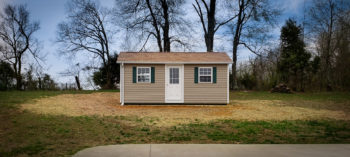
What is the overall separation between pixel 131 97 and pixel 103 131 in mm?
6530

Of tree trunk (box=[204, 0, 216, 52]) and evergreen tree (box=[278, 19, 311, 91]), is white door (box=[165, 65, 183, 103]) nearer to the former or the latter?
tree trunk (box=[204, 0, 216, 52])

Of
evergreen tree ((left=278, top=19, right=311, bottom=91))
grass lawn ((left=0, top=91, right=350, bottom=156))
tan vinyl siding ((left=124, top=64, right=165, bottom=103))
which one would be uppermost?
evergreen tree ((left=278, top=19, right=311, bottom=91))

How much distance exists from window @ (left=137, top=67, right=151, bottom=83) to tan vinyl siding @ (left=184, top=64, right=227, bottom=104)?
7.06 ft

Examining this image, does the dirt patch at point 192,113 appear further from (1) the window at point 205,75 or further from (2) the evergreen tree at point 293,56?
(2) the evergreen tree at point 293,56

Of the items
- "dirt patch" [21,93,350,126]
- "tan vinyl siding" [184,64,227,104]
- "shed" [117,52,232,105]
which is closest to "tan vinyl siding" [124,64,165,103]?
"shed" [117,52,232,105]

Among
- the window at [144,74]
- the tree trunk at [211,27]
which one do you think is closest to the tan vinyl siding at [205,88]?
the window at [144,74]

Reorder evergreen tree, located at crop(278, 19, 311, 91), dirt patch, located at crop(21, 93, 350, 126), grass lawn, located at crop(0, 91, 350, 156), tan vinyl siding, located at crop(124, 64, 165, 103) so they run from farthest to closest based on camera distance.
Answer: evergreen tree, located at crop(278, 19, 311, 91) → tan vinyl siding, located at crop(124, 64, 165, 103) → dirt patch, located at crop(21, 93, 350, 126) → grass lawn, located at crop(0, 91, 350, 156)

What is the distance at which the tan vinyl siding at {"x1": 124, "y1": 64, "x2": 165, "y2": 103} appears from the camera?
42.2 ft

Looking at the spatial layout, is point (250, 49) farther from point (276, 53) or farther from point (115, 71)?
point (115, 71)

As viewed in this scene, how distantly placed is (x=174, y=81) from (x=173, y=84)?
0.19m

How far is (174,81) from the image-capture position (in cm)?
1313

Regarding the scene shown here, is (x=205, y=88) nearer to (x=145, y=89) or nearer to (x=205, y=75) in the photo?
(x=205, y=75)

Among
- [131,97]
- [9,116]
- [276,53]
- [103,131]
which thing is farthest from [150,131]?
[276,53]

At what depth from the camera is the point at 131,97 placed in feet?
42.3
